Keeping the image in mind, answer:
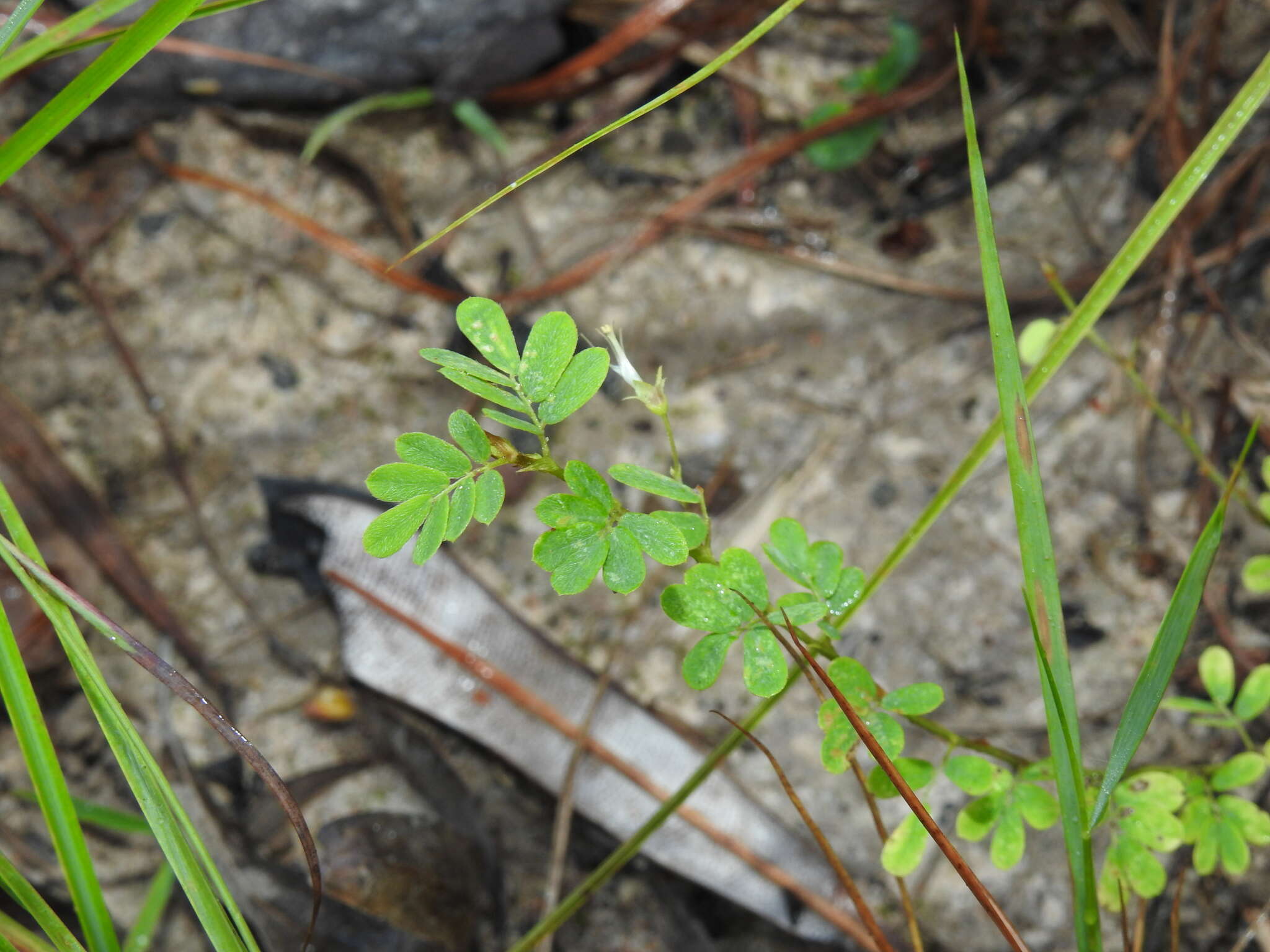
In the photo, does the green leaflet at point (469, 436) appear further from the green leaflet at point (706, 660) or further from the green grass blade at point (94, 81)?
the green grass blade at point (94, 81)

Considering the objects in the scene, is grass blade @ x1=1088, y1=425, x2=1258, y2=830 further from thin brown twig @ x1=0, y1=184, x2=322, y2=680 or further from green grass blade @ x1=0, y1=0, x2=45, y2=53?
thin brown twig @ x1=0, y1=184, x2=322, y2=680

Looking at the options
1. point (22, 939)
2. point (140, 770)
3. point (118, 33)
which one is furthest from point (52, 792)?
point (118, 33)

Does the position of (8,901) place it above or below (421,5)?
below

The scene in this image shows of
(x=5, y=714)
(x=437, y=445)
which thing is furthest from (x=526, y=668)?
(x=5, y=714)

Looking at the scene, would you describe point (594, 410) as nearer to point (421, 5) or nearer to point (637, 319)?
point (637, 319)

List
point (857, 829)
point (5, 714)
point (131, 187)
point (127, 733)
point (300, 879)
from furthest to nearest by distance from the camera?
1. point (131, 187)
2. point (5, 714)
3. point (857, 829)
4. point (300, 879)
5. point (127, 733)

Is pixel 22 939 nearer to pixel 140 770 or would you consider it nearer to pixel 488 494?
pixel 140 770

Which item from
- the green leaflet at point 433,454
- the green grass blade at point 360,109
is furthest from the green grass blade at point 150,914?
the green grass blade at point 360,109

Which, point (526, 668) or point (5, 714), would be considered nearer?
point (526, 668)
